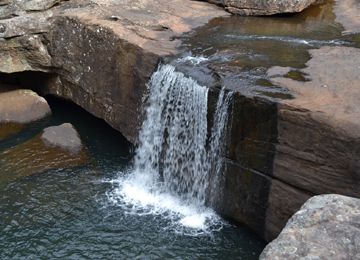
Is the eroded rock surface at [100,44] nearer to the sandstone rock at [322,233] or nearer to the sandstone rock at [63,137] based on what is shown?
the sandstone rock at [63,137]

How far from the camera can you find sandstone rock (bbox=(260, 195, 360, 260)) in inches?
140

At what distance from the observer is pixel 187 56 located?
856cm

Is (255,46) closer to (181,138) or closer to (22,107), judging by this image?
(181,138)

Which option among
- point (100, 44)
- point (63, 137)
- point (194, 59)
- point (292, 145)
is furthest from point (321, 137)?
point (63, 137)

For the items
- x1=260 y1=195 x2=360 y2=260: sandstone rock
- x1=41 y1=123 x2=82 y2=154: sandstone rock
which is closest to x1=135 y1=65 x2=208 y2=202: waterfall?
x1=41 y1=123 x2=82 y2=154: sandstone rock

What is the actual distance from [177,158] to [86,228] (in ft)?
6.40

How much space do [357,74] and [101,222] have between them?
179 inches

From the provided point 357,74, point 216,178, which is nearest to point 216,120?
point 216,178

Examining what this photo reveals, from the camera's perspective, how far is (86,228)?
23.7 feet

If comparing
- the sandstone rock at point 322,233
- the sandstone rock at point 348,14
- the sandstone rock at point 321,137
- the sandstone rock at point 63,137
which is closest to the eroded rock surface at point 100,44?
the sandstone rock at point 63,137

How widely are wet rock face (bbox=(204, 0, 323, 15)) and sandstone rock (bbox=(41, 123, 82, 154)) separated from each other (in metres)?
4.68

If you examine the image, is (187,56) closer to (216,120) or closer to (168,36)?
(168,36)

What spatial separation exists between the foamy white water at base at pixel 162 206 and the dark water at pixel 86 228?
96mm

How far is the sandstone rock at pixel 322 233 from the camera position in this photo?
356 centimetres
